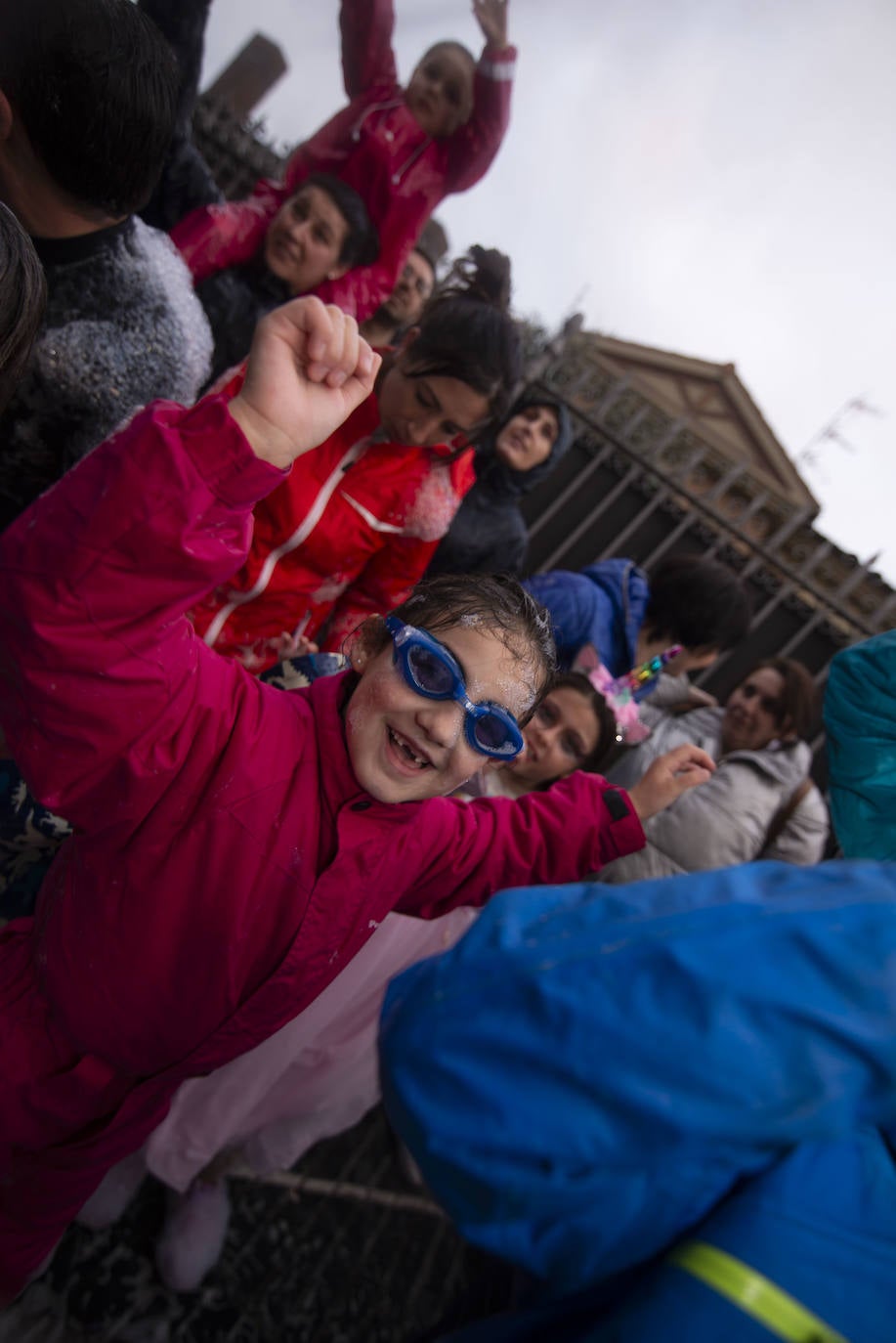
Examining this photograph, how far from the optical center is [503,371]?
6.34 ft

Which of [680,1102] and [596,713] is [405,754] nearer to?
[680,1102]

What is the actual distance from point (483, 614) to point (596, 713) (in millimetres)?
1181

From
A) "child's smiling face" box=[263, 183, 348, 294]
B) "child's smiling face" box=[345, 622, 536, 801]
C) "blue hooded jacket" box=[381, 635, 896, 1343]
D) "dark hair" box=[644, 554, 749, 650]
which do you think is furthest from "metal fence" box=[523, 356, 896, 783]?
"blue hooded jacket" box=[381, 635, 896, 1343]

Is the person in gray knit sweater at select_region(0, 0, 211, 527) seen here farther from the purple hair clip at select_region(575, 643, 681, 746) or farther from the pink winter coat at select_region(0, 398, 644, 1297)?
the purple hair clip at select_region(575, 643, 681, 746)

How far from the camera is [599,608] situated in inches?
114

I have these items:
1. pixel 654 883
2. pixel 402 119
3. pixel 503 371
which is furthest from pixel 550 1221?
pixel 402 119

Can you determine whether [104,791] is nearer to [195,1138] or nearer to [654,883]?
[654,883]

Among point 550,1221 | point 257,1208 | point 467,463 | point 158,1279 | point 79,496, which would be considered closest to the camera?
point 550,1221

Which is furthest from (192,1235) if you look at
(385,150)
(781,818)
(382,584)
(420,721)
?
(385,150)

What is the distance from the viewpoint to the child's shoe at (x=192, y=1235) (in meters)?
1.98

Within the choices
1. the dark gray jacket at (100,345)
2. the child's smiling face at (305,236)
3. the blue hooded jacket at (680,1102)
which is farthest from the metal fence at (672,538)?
the blue hooded jacket at (680,1102)

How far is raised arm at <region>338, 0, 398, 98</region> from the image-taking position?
3096 millimetres

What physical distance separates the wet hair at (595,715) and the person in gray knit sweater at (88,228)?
1422 mm

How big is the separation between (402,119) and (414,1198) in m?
4.49
